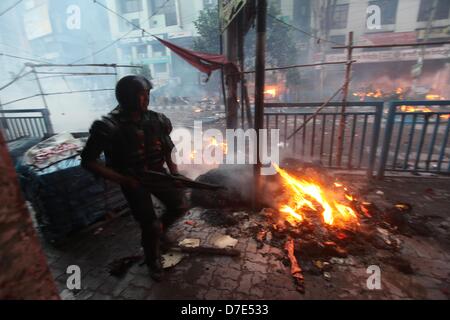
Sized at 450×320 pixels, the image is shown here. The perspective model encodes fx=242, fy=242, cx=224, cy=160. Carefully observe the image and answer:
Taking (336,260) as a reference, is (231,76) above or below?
above

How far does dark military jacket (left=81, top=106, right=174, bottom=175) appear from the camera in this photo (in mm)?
2777

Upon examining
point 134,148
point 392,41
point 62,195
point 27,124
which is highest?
point 392,41

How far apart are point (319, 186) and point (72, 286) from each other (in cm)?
463

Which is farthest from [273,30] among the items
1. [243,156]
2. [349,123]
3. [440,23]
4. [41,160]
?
[41,160]

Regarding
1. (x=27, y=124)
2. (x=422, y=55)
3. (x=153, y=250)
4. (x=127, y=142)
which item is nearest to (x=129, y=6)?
(x=27, y=124)

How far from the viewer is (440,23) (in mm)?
23250

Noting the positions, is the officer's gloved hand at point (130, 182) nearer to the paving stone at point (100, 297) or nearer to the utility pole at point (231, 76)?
the paving stone at point (100, 297)

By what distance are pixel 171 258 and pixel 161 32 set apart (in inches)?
1582

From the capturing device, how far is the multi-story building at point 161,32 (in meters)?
34.9

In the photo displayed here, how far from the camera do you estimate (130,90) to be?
286 centimetres

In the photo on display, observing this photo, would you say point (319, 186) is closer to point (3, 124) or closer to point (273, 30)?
point (3, 124)

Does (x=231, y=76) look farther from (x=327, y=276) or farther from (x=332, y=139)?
(x=327, y=276)

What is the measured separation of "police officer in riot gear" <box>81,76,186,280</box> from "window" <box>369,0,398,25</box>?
32.0 metres

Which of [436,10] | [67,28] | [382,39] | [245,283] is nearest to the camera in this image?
[245,283]
